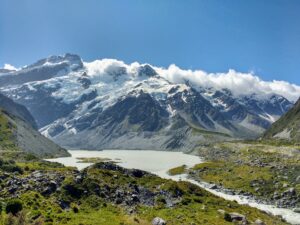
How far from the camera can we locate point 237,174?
153 meters

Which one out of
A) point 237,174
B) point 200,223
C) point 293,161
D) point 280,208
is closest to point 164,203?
point 200,223

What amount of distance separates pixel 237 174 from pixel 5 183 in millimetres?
99844

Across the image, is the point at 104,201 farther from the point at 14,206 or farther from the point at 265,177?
the point at 265,177

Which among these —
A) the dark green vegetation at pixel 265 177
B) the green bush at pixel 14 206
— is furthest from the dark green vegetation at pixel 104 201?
the dark green vegetation at pixel 265 177

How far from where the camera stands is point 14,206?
204 ft

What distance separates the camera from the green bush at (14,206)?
202 ft

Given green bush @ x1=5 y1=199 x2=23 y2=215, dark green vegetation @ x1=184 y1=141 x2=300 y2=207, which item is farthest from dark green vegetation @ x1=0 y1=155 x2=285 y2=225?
dark green vegetation @ x1=184 y1=141 x2=300 y2=207

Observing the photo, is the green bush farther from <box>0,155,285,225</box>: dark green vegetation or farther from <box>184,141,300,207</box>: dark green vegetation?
<box>184,141,300,207</box>: dark green vegetation

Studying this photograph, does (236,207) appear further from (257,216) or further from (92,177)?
(92,177)

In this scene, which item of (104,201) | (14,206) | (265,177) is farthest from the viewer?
(265,177)

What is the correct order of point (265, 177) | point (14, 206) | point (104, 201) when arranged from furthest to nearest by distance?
1. point (265, 177)
2. point (104, 201)
3. point (14, 206)

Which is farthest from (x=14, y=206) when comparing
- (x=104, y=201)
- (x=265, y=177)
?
(x=265, y=177)

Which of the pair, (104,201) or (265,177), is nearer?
(104,201)

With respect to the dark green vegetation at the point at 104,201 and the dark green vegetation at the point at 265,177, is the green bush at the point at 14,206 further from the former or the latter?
the dark green vegetation at the point at 265,177
